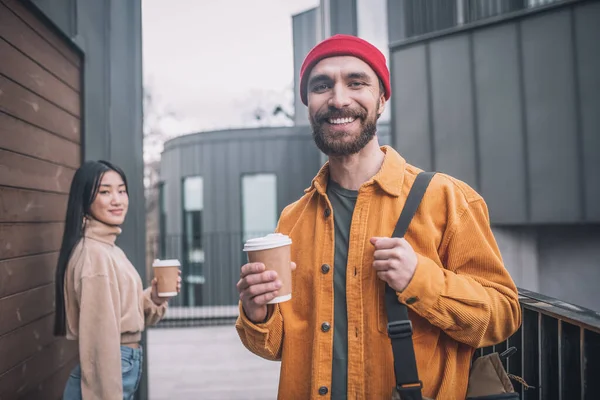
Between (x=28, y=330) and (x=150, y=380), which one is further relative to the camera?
(x=150, y=380)

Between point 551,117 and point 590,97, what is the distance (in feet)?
1.30

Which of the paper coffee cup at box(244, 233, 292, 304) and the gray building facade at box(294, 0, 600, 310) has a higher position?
the gray building facade at box(294, 0, 600, 310)

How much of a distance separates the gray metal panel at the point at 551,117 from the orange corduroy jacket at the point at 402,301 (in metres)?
3.78

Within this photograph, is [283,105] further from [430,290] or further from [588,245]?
[430,290]

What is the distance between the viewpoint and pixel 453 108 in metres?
5.33

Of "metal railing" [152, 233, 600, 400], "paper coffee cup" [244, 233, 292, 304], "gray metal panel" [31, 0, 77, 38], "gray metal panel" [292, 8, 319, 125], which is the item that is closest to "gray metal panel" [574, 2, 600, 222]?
"metal railing" [152, 233, 600, 400]

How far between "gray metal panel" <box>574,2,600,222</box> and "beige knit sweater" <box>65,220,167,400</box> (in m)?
4.46

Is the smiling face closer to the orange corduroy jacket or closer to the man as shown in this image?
the man

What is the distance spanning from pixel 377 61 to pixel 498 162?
3870mm

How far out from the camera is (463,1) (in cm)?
546

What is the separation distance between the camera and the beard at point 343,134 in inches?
65.2

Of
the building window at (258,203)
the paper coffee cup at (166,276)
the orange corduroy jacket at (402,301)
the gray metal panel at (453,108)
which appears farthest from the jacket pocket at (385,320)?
the building window at (258,203)

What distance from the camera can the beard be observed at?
1.66 meters

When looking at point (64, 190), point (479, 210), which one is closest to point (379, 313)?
point (479, 210)
